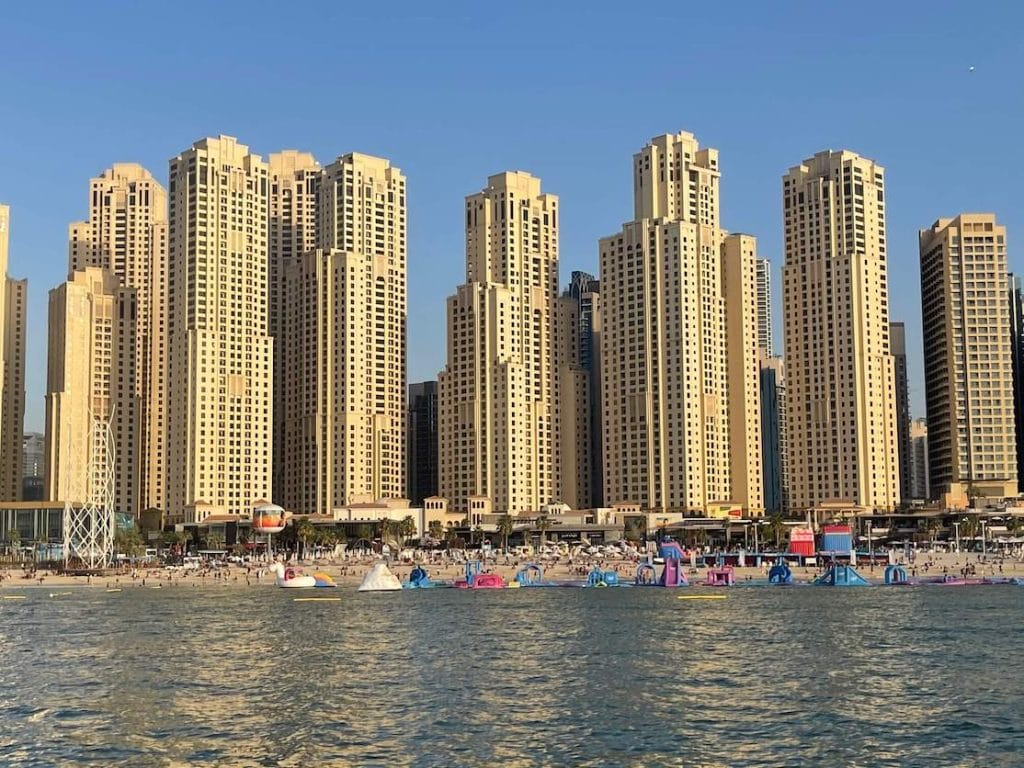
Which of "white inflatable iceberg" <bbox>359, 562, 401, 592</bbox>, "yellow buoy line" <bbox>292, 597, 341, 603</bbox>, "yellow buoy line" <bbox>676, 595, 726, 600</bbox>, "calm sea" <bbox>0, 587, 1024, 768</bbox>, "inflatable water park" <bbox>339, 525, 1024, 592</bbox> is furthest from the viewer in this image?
"inflatable water park" <bbox>339, 525, 1024, 592</bbox>

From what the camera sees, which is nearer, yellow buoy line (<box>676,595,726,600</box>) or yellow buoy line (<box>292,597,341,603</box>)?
yellow buoy line (<box>676,595,726,600</box>)

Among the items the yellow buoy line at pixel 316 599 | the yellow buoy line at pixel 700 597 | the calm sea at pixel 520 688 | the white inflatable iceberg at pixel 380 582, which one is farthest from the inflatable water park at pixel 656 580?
the calm sea at pixel 520 688

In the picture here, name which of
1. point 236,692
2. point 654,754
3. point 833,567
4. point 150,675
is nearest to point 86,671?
point 150,675

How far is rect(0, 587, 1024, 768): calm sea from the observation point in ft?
175

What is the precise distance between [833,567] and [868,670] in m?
94.7

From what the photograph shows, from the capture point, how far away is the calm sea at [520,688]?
175 ft

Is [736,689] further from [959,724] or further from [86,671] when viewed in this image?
[86,671]

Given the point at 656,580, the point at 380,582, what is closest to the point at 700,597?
the point at 656,580

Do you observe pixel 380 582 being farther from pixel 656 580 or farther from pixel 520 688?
pixel 520 688

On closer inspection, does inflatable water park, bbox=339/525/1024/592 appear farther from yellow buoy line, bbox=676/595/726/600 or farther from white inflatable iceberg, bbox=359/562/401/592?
yellow buoy line, bbox=676/595/726/600

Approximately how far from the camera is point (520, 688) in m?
70.6

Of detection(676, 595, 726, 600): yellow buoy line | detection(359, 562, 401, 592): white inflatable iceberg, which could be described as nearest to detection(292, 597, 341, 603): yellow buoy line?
detection(359, 562, 401, 592): white inflatable iceberg

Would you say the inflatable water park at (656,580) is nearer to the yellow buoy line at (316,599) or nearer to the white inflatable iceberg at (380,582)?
the white inflatable iceberg at (380,582)

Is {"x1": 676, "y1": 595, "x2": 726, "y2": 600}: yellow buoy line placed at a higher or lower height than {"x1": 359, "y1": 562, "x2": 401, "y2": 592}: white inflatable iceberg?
lower
